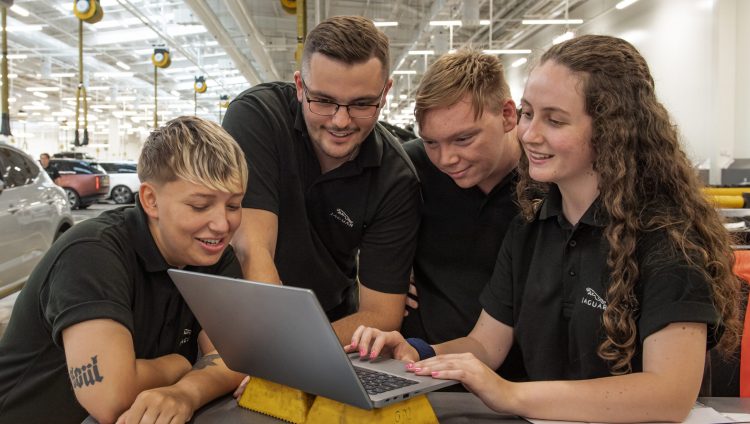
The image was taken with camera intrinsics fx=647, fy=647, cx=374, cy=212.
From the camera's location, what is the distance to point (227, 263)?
63.4 inches

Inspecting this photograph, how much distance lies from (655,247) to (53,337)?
1.18m

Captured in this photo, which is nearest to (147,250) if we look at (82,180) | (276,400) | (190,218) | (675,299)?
(190,218)

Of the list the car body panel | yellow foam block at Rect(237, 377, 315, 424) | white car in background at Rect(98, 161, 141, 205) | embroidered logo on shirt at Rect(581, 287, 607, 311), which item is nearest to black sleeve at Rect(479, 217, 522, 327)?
embroidered logo on shirt at Rect(581, 287, 607, 311)

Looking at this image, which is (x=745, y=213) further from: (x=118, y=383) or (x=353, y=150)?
(x=118, y=383)

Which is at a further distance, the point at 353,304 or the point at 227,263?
the point at 353,304

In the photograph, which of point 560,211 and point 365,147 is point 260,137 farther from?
point 560,211

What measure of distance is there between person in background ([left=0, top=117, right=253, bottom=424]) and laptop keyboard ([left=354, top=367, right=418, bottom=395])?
30 centimetres

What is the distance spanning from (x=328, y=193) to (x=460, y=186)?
1.39ft


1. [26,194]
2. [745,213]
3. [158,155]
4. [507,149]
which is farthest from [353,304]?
[26,194]

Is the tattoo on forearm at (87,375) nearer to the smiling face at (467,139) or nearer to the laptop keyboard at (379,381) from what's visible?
the laptop keyboard at (379,381)

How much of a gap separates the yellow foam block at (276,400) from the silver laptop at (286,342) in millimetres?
20

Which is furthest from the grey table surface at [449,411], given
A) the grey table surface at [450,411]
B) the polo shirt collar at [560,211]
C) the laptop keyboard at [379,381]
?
the polo shirt collar at [560,211]

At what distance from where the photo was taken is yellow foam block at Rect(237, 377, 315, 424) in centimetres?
114

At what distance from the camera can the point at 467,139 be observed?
1809 mm
